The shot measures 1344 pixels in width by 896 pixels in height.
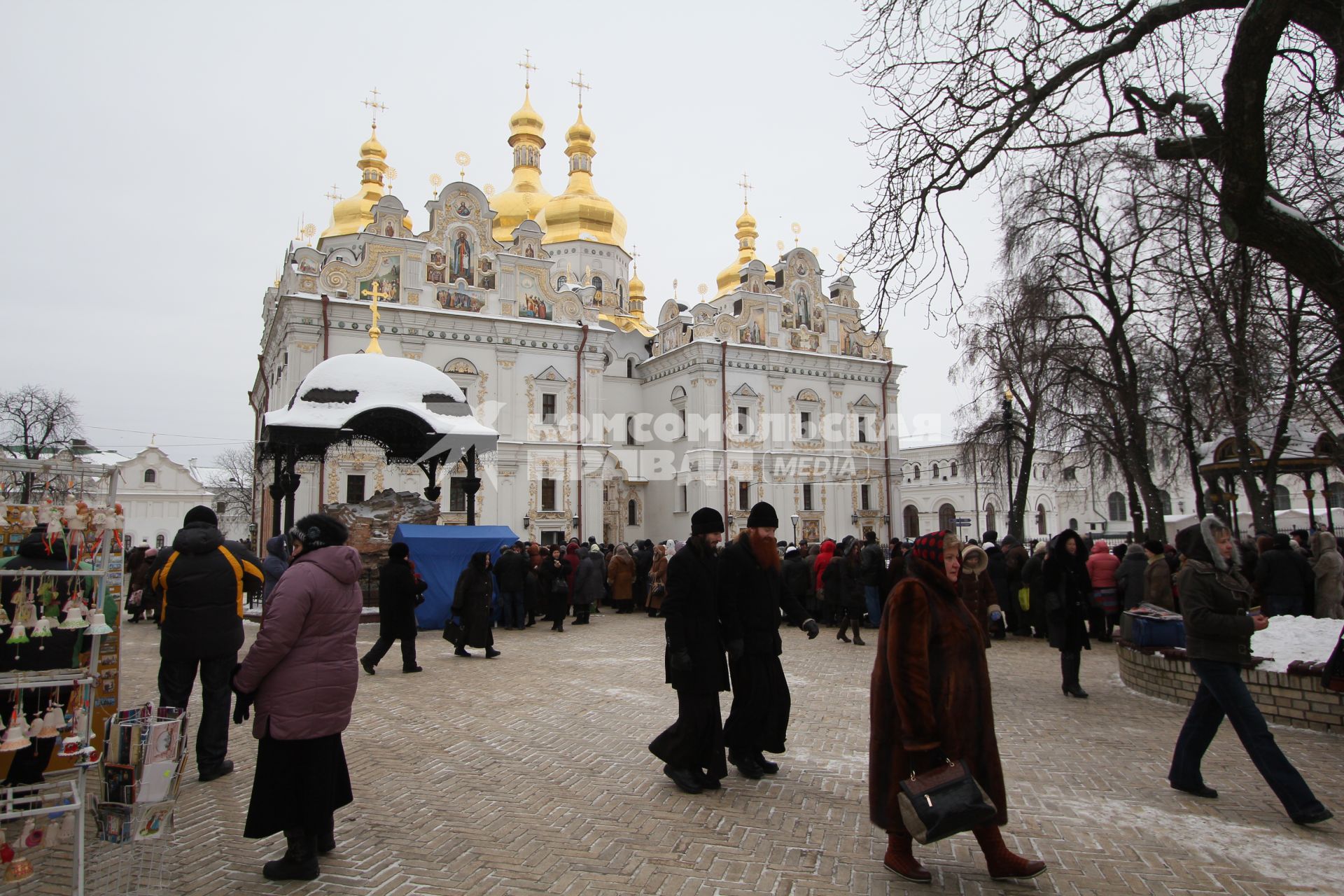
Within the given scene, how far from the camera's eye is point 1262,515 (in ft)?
56.9

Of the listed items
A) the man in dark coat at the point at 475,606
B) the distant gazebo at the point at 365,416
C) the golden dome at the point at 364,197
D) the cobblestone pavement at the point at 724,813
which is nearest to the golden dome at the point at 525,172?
the golden dome at the point at 364,197

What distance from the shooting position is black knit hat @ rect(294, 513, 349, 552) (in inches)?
177

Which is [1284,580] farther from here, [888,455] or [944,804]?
[888,455]

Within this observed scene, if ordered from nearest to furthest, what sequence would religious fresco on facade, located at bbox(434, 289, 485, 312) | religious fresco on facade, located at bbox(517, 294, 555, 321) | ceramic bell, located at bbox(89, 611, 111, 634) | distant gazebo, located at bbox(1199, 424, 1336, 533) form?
ceramic bell, located at bbox(89, 611, 111, 634), distant gazebo, located at bbox(1199, 424, 1336, 533), religious fresco on facade, located at bbox(434, 289, 485, 312), religious fresco on facade, located at bbox(517, 294, 555, 321)

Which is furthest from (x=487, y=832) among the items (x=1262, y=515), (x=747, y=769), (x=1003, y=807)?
(x=1262, y=515)

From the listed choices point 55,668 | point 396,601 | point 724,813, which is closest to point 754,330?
point 396,601

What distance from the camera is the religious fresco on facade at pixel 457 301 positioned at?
32844 millimetres

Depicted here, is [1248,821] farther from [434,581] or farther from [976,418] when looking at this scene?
[976,418]

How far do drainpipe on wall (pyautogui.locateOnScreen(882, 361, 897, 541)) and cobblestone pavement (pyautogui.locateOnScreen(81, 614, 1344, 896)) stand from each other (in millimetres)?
32271

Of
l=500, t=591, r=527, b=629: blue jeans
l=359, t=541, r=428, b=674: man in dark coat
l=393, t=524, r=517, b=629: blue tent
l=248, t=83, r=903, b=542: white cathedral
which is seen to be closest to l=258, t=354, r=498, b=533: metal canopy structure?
l=393, t=524, r=517, b=629: blue tent

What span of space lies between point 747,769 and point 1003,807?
2278 mm

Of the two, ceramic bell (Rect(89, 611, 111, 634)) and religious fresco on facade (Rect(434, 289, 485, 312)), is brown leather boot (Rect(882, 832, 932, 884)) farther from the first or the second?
religious fresco on facade (Rect(434, 289, 485, 312))

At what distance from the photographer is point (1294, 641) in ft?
28.3

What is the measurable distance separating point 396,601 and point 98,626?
6.04 m
